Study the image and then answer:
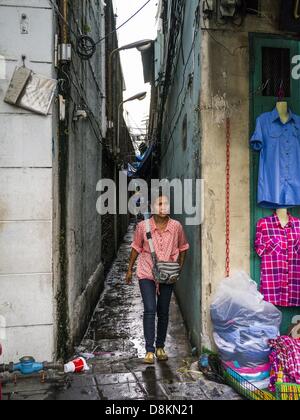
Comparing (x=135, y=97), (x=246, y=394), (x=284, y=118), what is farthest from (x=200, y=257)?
(x=135, y=97)

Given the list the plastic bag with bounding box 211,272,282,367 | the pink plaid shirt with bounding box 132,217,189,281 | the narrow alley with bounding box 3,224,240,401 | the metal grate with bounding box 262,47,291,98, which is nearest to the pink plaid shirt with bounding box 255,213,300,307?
the plastic bag with bounding box 211,272,282,367

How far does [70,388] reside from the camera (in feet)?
13.5

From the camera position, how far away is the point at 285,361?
393cm

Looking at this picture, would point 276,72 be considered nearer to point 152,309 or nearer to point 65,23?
point 65,23

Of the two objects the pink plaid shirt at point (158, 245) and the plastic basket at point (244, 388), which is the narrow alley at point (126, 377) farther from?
the pink plaid shirt at point (158, 245)

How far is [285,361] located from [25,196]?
3.36 metres

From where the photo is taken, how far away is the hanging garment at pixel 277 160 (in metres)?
4.78

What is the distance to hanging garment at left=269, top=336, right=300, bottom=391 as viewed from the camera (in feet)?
12.7

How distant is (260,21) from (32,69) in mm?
2937

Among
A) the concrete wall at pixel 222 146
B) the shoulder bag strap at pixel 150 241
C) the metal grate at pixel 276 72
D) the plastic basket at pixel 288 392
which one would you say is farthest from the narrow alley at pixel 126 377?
the metal grate at pixel 276 72

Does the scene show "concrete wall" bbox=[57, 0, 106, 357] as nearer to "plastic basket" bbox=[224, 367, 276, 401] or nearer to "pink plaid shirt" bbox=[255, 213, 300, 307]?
"plastic basket" bbox=[224, 367, 276, 401]

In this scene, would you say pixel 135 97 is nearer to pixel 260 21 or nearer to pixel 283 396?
pixel 260 21

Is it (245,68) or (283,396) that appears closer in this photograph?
(283,396)

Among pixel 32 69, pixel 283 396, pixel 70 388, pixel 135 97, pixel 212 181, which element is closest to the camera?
pixel 283 396
